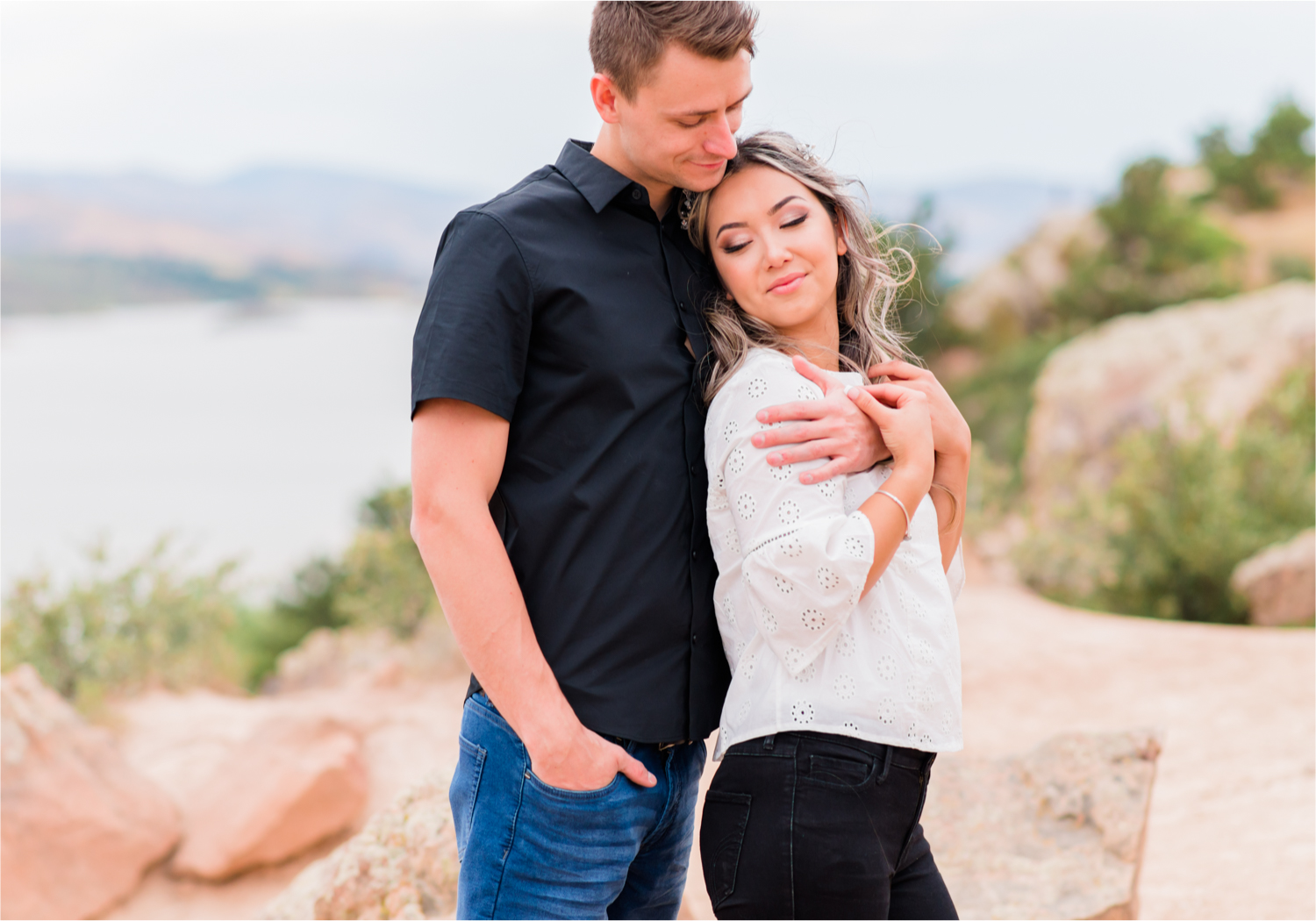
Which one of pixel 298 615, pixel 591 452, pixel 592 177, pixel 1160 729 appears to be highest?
pixel 592 177

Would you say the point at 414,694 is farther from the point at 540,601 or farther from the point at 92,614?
the point at 540,601

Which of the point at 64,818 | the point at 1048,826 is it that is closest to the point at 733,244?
the point at 1048,826

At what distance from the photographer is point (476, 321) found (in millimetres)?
1512

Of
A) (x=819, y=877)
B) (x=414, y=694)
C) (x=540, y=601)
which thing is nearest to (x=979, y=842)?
(x=819, y=877)

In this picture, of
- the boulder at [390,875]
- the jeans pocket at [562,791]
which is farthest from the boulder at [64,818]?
the jeans pocket at [562,791]

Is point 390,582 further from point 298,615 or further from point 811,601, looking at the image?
point 811,601

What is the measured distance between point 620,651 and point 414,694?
4.76 meters

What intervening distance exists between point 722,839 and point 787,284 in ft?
3.01

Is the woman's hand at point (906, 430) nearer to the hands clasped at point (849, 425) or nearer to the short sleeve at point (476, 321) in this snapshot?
the hands clasped at point (849, 425)

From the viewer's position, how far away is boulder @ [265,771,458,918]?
2.68 metres

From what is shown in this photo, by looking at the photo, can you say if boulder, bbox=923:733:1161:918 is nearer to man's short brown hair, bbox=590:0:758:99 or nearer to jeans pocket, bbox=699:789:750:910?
jeans pocket, bbox=699:789:750:910

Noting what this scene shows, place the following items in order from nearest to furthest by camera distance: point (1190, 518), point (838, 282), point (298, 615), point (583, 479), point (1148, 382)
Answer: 1. point (583, 479)
2. point (838, 282)
3. point (1190, 518)
4. point (298, 615)
5. point (1148, 382)

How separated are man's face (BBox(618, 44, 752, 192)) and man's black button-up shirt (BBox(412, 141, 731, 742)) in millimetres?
106

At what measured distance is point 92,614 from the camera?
6578mm
